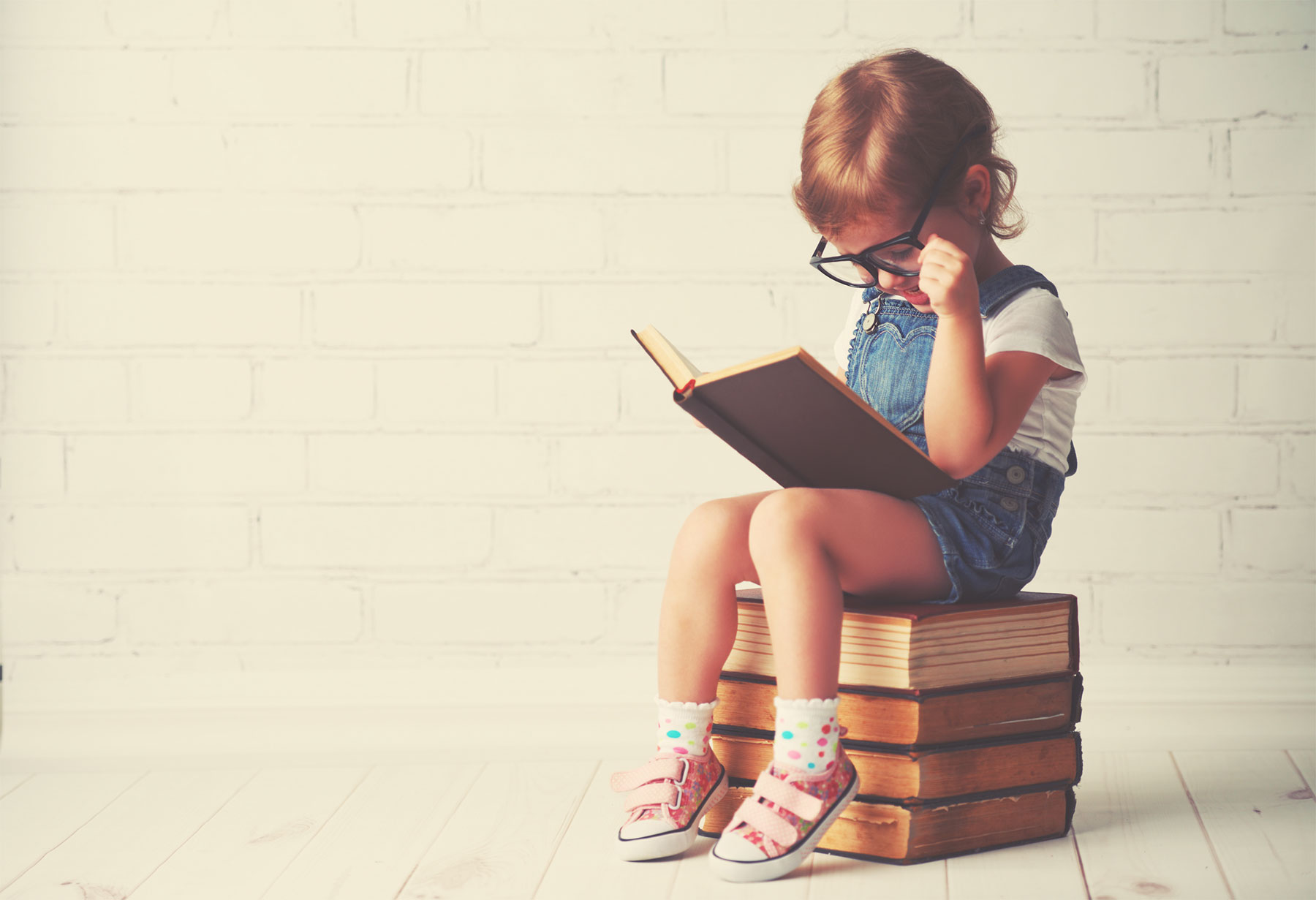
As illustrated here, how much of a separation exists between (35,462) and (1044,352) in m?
1.39

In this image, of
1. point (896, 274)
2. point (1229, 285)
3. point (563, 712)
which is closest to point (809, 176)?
point (896, 274)

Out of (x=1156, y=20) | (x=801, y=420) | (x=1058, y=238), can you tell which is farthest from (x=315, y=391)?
(x=1156, y=20)

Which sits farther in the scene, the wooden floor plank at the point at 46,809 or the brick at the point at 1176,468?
the brick at the point at 1176,468

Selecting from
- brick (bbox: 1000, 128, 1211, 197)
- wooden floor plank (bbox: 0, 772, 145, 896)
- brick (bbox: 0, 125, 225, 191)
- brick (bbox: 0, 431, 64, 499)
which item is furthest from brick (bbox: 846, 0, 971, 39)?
wooden floor plank (bbox: 0, 772, 145, 896)

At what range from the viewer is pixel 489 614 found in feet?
5.81

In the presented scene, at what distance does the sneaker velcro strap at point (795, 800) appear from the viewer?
3.80 feet

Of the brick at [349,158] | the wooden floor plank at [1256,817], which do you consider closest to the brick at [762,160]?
the brick at [349,158]

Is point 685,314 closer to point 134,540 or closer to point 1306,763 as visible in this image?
point 134,540

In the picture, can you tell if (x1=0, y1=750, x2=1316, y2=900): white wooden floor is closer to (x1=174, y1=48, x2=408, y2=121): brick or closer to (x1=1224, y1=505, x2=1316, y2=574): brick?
(x1=1224, y1=505, x2=1316, y2=574): brick

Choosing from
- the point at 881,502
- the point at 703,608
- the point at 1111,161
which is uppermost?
the point at 1111,161

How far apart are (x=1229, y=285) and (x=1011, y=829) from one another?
2.81 ft

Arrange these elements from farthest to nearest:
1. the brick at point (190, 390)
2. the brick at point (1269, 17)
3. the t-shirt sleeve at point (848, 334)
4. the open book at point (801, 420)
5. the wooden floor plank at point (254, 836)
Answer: the brick at point (190, 390) → the brick at point (1269, 17) → the t-shirt sleeve at point (848, 334) → the wooden floor plank at point (254, 836) → the open book at point (801, 420)

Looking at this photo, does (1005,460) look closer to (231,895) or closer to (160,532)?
(231,895)

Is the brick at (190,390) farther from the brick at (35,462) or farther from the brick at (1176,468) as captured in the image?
the brick at (1176,468)
